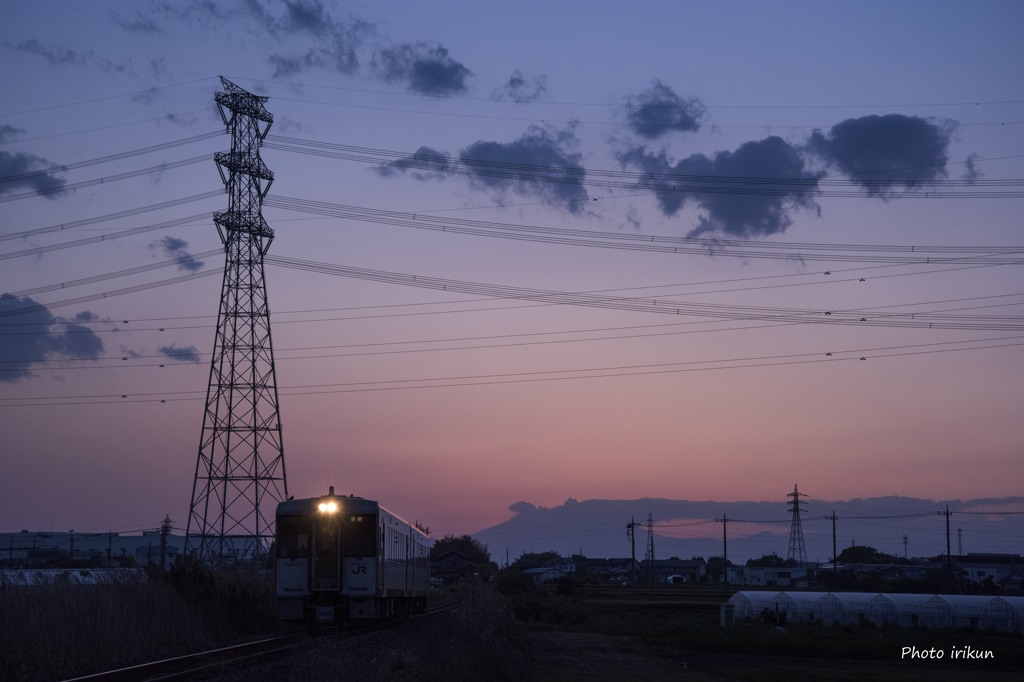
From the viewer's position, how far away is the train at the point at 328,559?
28766mm

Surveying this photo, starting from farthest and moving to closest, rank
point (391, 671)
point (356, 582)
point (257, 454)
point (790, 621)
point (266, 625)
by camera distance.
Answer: point (790, 621), point (257, 454), point (266, 625), point (356, 582), point (391, 671)

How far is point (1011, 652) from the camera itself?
42.3 metres

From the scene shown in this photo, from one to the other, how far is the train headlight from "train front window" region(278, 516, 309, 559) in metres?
0.58

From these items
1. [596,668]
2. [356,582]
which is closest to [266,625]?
[356,582]

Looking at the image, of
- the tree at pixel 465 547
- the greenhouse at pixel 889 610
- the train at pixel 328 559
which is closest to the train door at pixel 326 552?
the train at pixel 328 559

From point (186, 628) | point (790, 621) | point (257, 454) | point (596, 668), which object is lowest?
point (790, 621)

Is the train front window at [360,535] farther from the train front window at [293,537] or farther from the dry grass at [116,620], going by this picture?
the dry grass at [116,620]

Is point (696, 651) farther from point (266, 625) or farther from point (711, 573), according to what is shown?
point (711, 573)

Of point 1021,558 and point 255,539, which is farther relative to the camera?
point 1021,558

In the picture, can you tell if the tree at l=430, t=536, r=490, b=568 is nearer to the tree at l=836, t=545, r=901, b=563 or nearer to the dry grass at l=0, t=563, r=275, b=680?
the tree at l=836, t=545, r=901, b=563

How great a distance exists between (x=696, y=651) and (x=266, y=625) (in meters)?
20.2

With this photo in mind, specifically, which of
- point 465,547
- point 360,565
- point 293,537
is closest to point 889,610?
point 360,565

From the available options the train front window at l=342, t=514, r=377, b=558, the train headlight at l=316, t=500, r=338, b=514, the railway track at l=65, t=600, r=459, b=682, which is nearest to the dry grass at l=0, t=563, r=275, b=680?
the railway track at l=65, t=600, r=459, b=682

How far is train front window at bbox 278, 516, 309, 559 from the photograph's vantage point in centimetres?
2911
